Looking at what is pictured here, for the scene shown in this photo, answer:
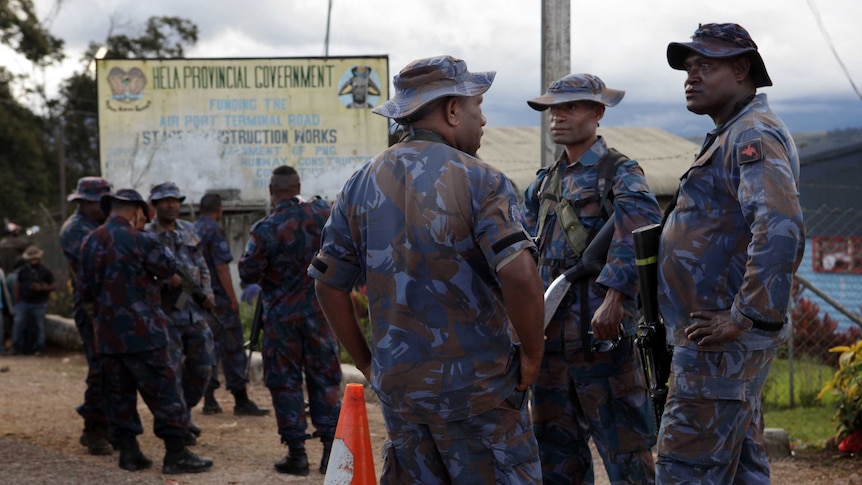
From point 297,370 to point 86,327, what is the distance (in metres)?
2.00

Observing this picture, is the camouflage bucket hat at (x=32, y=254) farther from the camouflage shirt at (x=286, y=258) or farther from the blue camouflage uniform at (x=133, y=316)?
the camouflage shirt at (x=286, y=258)

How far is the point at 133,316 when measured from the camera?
687 cm

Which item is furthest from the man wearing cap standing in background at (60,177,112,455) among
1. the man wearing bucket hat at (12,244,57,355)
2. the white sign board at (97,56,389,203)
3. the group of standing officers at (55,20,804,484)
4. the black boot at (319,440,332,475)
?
the white sign board at (97,56,389,203)

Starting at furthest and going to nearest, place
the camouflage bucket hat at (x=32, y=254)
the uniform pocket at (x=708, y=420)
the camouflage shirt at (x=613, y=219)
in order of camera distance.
Result: the camouflage bucket hat at (x=32, y=254)
the camouflage shirt at (x=613, y=219)
the uniform pocket at (x=708, y=420)

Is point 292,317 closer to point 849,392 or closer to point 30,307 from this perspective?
point 849,392

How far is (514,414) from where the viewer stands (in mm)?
3582

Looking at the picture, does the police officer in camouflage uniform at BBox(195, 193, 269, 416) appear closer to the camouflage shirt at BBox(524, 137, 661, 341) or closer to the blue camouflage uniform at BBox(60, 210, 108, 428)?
the blue camouflage uniform at BBox(60, 210, 108, 428)

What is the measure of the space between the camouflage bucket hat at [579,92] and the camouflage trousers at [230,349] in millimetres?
5294

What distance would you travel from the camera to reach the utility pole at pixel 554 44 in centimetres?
830

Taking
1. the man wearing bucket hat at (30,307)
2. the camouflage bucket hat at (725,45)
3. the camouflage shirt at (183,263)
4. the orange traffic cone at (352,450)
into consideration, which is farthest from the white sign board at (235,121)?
the camouflage bucket hat at (725,45)

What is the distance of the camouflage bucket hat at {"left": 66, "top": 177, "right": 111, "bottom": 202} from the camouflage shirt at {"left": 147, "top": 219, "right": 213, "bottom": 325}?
457 mm

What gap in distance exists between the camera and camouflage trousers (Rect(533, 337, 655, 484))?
4.74m

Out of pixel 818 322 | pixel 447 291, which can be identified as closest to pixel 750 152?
pixel 447 291

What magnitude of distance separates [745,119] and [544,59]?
4540 millimetres
